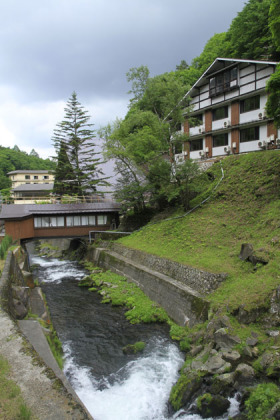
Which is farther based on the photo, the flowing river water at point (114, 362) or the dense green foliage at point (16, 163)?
the dense green foliage at point (16, 163)

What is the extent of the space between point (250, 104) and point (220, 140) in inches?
166

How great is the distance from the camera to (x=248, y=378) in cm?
690

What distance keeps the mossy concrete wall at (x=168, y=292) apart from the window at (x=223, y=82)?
18143mm

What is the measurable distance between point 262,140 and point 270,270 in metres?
16.3

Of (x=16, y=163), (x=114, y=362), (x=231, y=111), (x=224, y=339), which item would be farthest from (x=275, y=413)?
(x=16, y=163)

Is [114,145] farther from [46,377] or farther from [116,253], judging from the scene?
[46,377]

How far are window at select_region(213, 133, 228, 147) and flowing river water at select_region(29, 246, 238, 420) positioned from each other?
749 inches

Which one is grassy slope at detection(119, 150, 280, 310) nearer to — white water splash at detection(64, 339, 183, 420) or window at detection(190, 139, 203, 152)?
white water splash at detection(64, 339, 183, 420)

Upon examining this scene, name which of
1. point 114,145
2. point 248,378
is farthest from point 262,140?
point 248,378

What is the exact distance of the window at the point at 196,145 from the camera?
93.4 ft

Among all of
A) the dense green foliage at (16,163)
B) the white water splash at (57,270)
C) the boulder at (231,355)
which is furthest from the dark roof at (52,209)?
the dense green foliage at (16,163)

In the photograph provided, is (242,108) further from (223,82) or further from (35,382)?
(35,382)

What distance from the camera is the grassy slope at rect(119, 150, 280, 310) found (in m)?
9.83

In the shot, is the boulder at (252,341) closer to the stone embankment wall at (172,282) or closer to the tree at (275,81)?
the stone embankment wall at (172,282)
